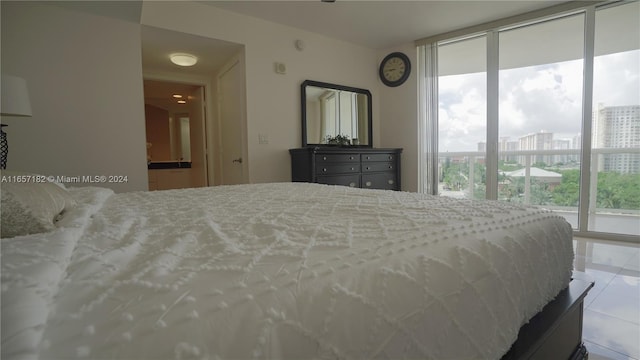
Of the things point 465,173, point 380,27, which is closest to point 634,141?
point 465,173

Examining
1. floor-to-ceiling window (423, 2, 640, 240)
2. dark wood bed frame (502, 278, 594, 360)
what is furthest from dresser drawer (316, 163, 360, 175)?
dark wood bed frame (502, 278, 594, 360)

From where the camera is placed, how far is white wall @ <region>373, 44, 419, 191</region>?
4.39m

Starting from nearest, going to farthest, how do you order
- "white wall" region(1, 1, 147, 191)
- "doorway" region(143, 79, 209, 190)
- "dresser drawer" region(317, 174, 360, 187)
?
"white wall" region(1, 1, 147, 191)
"dresser drawer" region(317, 174, 360, 187)
"doorway" region(143, 79, 209, 190)

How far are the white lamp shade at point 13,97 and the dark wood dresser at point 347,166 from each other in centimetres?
232

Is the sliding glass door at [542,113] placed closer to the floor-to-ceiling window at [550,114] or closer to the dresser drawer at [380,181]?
the floor-to-ceiling window at [550,114]

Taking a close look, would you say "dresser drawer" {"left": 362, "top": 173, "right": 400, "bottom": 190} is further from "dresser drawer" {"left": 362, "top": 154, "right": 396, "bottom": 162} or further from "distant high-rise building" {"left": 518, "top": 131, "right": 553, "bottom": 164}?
"distant high-rise building" {"left": 518, "top": 131, "right": 553, "bottom": 164}

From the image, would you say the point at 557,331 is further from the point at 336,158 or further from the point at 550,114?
A: the point at 550,114

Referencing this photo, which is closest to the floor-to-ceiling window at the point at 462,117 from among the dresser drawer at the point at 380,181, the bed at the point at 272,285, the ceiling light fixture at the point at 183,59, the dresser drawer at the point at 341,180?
the dresser drawer at the point at 380,181

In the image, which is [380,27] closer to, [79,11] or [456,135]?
[456,135]

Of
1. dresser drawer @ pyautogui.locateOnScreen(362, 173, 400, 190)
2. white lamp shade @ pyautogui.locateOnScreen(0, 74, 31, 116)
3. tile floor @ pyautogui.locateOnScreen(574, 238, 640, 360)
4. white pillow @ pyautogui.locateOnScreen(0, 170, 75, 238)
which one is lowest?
tile floor @ pyautogui.locateOnScreen(574, 238, 640, 360)

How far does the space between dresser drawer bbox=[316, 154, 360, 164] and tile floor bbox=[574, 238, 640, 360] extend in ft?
7.67

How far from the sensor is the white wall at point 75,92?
2418 millimetres

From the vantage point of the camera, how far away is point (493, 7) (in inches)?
132

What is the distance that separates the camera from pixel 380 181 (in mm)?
4207
